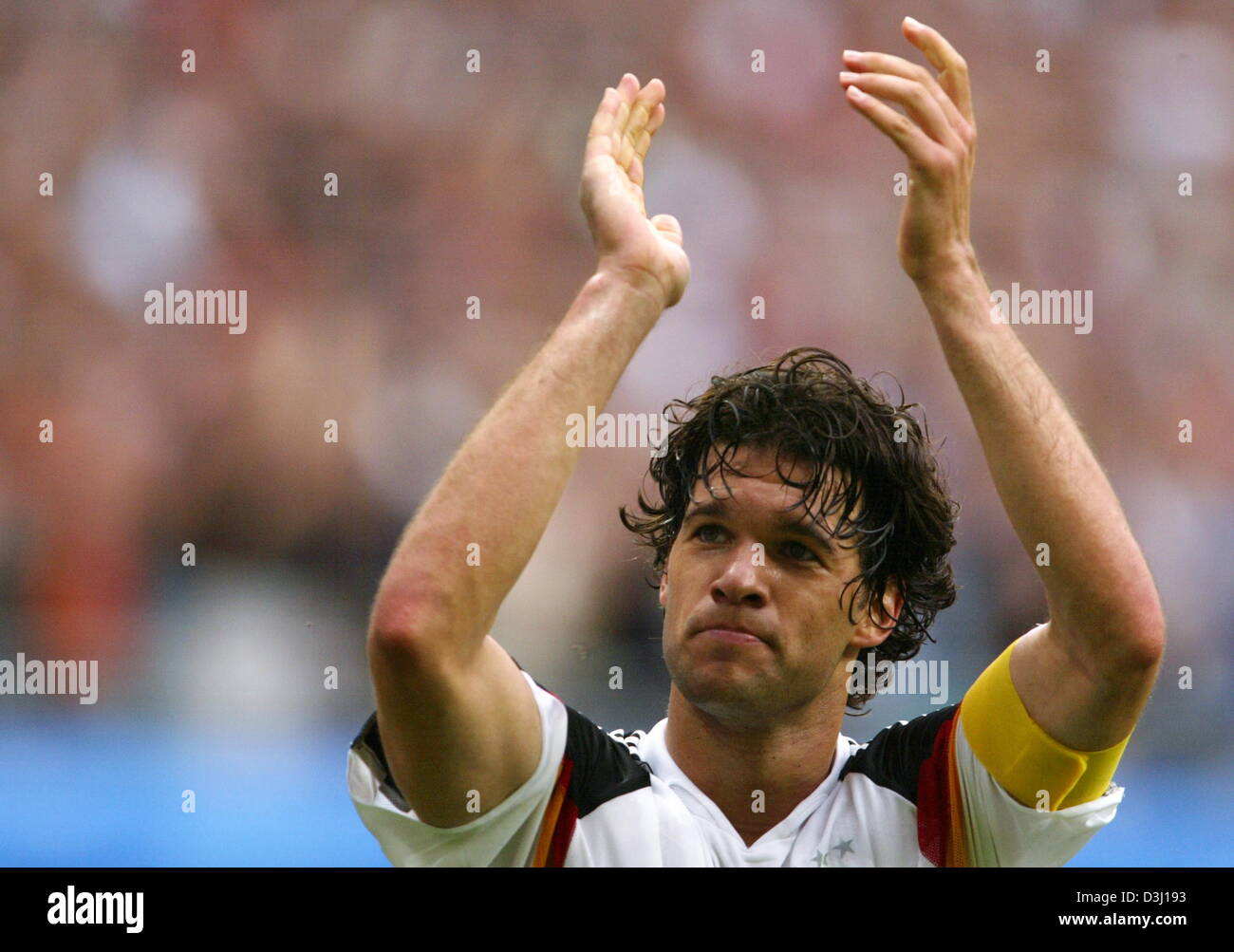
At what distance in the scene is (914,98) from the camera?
2.08 meters

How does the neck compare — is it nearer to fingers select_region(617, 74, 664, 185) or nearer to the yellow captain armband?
the yellow captain armband

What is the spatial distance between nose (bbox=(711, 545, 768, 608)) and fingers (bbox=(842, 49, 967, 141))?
31.9 inches

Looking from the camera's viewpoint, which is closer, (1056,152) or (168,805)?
(168,805)

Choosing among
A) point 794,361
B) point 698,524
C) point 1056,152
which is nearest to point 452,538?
point 698,524

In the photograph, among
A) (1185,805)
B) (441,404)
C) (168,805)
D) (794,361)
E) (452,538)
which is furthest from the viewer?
(441,404)

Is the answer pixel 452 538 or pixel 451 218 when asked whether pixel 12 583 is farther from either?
pixel 452 538

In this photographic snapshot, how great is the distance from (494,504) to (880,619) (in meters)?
0.99

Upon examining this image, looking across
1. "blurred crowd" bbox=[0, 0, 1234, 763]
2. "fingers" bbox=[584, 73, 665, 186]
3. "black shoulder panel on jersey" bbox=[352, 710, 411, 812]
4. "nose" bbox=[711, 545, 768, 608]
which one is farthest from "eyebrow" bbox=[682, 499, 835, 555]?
"blurred crowd" bbox=[0, 0, 1234, 763]

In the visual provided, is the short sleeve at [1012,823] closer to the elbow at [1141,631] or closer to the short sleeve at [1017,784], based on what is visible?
the short sleeve at [1017,784]

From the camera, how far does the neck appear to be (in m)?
2.44

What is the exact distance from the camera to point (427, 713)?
198 cm

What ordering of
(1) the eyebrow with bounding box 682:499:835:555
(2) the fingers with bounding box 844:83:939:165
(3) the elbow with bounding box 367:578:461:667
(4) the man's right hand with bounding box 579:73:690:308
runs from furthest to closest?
(1) the eyebrow with bounding box 682:499:835:555
(4) the man's right hand with bounding box 579:73:690:308
(2) the fingers with bounding box 844:83:939:165
(3) the elbow with bounding box 367:578:461:667

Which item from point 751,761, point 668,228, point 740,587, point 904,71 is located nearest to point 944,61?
point 904,71

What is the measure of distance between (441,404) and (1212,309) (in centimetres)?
298
